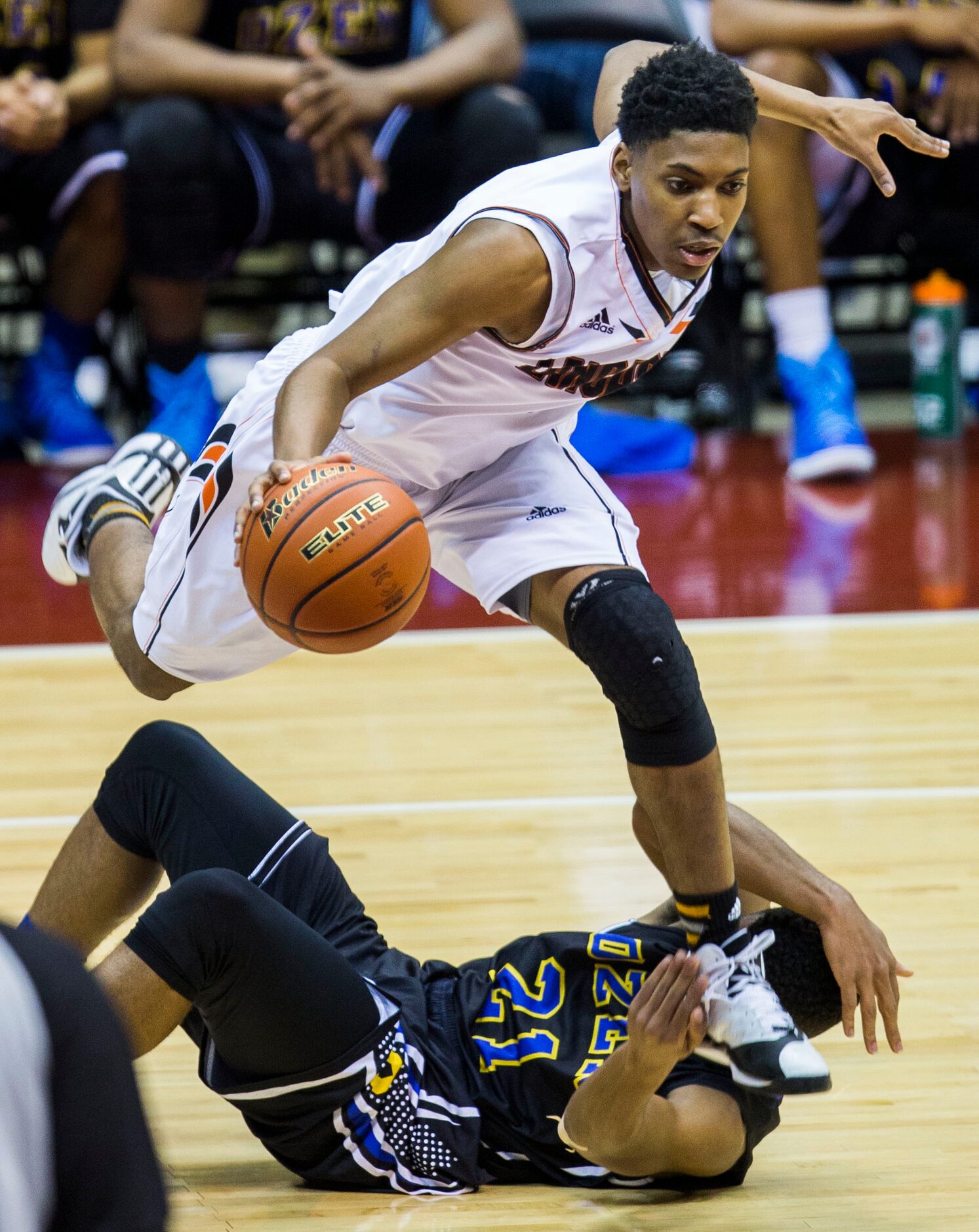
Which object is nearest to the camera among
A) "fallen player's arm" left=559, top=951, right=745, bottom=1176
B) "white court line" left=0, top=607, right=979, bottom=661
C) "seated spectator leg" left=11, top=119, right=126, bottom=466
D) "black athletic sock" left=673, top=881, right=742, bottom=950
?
"fallen player's arm" left=559, top=951, right=745, bottom=1176

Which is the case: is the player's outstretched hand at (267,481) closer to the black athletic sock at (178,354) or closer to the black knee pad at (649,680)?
the black knee pad at (649,680)

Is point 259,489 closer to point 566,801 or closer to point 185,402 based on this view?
point 566,801

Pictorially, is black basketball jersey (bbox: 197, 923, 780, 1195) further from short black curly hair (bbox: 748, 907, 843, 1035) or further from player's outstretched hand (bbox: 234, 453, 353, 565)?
player's outstretched hand (bbox: 234, 453, 353, 565)

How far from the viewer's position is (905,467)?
6.41 m

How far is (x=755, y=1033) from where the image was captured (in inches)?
87.8

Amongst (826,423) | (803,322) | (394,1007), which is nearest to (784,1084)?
(394,1007)

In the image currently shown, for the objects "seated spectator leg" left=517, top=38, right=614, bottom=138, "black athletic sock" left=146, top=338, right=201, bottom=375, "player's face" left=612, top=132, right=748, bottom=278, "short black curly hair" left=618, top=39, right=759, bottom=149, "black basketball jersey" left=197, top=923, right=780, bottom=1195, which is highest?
"short black curly hair" left=618, top=39, right=759, bottom=149

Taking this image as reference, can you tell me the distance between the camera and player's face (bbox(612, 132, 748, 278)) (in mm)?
2660

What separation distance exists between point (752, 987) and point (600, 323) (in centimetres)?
107

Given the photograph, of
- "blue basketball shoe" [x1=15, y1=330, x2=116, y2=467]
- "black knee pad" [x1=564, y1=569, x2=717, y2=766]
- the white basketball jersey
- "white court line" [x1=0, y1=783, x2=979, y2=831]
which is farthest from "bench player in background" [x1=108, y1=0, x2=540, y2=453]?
"black knee pad" [x1=564, y1=569, x2=717, y2=766]

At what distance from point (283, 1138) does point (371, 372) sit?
1056 millimetres

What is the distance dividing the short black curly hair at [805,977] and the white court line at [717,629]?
7.30 ft

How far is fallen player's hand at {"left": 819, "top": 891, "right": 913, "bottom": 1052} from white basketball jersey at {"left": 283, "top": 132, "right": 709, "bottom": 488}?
99 cm

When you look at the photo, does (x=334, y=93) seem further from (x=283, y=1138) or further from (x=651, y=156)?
(x=283, y=1138)
